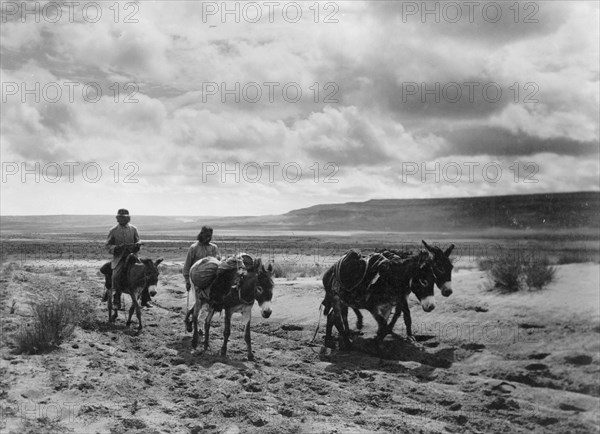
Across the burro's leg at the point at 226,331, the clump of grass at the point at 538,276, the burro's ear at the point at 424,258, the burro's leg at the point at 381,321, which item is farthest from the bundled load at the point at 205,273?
the clump of grass at the point at 538,276

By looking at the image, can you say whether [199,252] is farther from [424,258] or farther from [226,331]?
[424,258]

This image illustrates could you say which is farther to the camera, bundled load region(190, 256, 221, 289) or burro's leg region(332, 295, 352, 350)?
burro's leg region(332, 295, 352, 350)

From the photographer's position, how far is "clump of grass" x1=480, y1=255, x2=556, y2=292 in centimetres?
1168

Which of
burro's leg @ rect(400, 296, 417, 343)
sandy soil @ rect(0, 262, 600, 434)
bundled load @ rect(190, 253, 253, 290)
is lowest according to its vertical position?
sandy soil @ rect(0, 262, 600, 434)

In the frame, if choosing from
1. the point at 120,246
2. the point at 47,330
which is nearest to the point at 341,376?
the point at 47,330

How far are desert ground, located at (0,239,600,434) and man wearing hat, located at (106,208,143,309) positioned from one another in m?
0.95

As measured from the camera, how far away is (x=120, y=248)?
12.7 m

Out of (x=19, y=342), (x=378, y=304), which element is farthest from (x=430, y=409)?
(x=19, y=342)

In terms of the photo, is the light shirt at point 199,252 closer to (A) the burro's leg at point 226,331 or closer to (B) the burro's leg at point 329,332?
(A) the burro's leg at point 226,331

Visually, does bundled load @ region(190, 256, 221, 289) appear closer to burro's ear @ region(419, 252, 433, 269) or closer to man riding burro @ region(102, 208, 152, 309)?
man riding burro @ region(102, 208, 152, 309)

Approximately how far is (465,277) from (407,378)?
7392 millimetres

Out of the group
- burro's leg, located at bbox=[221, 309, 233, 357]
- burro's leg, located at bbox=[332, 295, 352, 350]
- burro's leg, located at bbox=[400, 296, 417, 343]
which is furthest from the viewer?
burro's leg, located at bbox=[332, 295, 352, 350]

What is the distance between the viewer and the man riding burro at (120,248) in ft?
41.5

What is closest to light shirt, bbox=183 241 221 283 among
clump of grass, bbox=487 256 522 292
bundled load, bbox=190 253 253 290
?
bundled load, bbox=190 253 253 290
